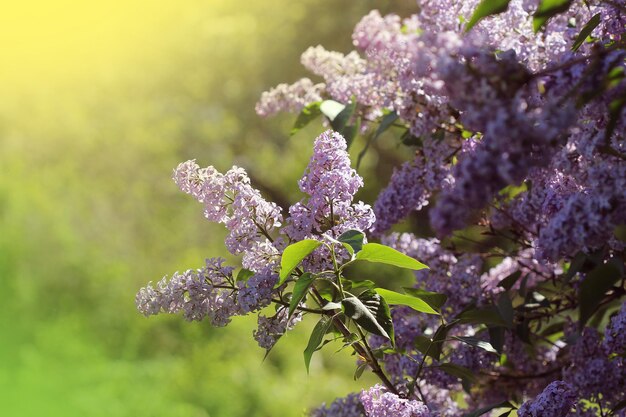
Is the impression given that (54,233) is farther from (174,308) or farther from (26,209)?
(174,308)

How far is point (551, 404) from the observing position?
2.78ft

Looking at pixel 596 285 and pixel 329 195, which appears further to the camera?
pixel 329 195

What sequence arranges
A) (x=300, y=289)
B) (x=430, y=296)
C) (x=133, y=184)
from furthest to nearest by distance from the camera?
(x=133, y=184) < (x=430, y=296) < (x=300, y=289)

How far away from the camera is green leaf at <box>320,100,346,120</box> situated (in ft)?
3.84

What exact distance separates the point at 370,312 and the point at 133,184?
461cm

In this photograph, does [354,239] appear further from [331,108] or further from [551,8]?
[331,108]

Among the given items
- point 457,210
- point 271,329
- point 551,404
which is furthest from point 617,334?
point 457,210

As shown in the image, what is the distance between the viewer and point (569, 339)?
1089mm

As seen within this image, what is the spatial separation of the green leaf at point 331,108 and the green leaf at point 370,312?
0.44m

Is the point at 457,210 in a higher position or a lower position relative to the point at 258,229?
lower

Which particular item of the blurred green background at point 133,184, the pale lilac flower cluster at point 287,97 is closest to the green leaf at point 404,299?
the pale lilac flower cluster at point 287,97

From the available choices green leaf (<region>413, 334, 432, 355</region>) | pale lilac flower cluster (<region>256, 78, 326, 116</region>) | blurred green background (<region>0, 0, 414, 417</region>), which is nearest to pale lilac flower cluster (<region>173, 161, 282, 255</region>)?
green leaf (<region>413, 334, 432, 355</region>)

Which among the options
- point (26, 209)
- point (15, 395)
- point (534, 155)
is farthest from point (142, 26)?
point (534, 155)

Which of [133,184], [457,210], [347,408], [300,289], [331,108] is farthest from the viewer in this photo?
[133,184]
